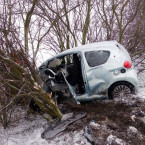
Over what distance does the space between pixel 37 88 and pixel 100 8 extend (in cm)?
666

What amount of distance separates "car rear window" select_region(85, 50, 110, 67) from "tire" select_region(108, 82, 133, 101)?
30.2 inches

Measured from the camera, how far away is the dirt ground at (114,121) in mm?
3725

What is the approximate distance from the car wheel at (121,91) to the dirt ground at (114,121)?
0.18 meters

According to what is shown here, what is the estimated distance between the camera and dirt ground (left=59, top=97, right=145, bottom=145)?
12.2 ft

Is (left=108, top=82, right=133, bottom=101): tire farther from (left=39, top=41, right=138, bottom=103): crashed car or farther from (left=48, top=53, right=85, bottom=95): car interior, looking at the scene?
(left=48, top=53, right=85, bottom=95): car interior

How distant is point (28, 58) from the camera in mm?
3918

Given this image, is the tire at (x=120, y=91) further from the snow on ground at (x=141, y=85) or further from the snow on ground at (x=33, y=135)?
the snow on ground at (x=33, y=135)

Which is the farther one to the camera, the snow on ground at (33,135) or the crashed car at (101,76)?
the crashed car at (101,76)

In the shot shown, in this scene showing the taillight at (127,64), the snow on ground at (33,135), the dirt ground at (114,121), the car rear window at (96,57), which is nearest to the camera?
the dirt ground at (114,121)

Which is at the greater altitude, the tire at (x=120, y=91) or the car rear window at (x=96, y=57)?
the car rear window at (x=96, y=57)

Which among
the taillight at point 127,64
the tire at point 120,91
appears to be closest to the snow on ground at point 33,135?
the tire at point 120,91

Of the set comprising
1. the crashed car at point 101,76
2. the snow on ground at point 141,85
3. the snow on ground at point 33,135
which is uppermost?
the crashed car at point 101,76

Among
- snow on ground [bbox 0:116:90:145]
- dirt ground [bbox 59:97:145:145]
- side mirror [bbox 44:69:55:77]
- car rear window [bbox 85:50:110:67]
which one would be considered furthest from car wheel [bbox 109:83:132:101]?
side mirror [bbox 44:69:55:77]

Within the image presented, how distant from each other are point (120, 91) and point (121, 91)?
3 cm
